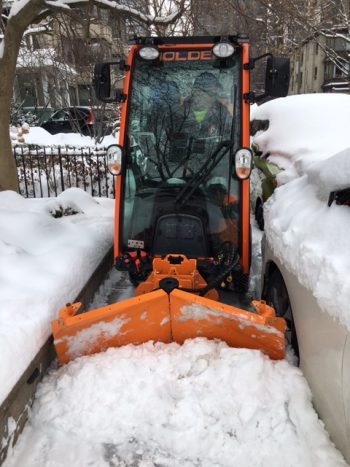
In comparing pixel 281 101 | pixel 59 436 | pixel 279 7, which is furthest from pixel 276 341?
pixel 279 7

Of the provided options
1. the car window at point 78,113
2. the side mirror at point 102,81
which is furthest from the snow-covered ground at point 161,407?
the car window at point 78,113

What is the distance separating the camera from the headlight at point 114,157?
366 centimetres

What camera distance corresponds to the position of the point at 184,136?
3.70 m

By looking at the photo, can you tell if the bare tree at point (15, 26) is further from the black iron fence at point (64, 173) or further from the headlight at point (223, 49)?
the headlight at point (223, 49)

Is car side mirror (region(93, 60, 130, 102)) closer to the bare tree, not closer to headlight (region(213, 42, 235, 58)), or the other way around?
headlight (region(213, 42, 235, 58))

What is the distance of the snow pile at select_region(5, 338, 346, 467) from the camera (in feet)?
7.38

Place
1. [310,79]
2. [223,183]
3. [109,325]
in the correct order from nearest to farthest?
[109,325]
[223,183]
[310,79]

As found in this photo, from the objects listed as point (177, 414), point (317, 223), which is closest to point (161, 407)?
point (177, 414)

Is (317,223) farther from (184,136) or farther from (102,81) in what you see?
(102,81)

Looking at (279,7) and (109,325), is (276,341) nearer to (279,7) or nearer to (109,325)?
(109,325)

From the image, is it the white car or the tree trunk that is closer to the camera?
the white car

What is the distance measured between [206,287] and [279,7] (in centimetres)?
573

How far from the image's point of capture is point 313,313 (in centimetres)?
229

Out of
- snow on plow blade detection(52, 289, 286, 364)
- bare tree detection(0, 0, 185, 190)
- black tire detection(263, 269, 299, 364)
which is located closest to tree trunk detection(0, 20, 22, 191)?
bare tree detection(0, 0, 185, 190)
